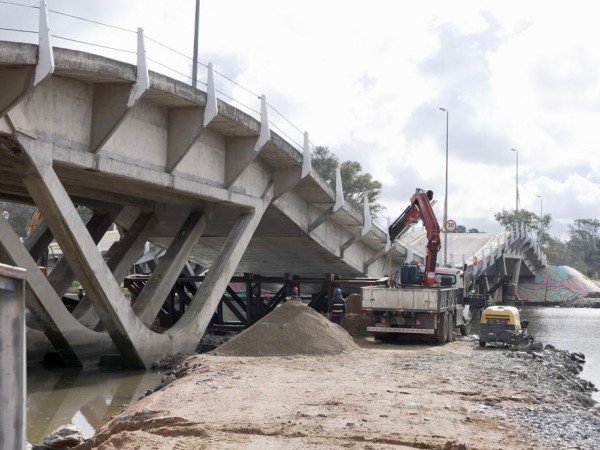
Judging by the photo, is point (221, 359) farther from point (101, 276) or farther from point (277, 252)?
point (277, 252)

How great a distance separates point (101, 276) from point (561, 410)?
10375 millimetres

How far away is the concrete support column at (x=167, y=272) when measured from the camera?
22141 millimetres

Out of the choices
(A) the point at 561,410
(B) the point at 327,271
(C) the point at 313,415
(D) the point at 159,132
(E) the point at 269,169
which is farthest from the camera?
(B) the point at 327,271

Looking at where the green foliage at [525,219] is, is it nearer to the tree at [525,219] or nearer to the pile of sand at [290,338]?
the tree at [525,219]

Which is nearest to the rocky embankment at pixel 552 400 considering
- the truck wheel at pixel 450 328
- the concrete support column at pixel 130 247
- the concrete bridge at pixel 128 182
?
the truck wheel at pixel 450 328

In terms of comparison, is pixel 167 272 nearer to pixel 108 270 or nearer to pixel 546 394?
pixel 108 270

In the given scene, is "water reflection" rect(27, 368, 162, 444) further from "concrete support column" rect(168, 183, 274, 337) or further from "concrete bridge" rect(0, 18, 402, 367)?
"concrete support column" rect(168, 183, 274, 337)

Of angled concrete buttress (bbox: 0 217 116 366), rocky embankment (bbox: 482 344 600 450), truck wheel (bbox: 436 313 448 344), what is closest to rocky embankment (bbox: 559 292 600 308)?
truck wheel (bbox: 436 313 448 344)

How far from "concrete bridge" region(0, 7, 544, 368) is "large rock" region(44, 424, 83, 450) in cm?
694

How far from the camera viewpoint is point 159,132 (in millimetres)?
21297

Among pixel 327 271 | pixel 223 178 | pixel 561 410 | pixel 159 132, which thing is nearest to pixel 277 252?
pixel 327 271

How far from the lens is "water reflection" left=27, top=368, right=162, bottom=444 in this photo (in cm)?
1516

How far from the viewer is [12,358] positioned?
5395mm

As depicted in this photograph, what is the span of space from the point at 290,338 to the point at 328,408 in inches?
377
